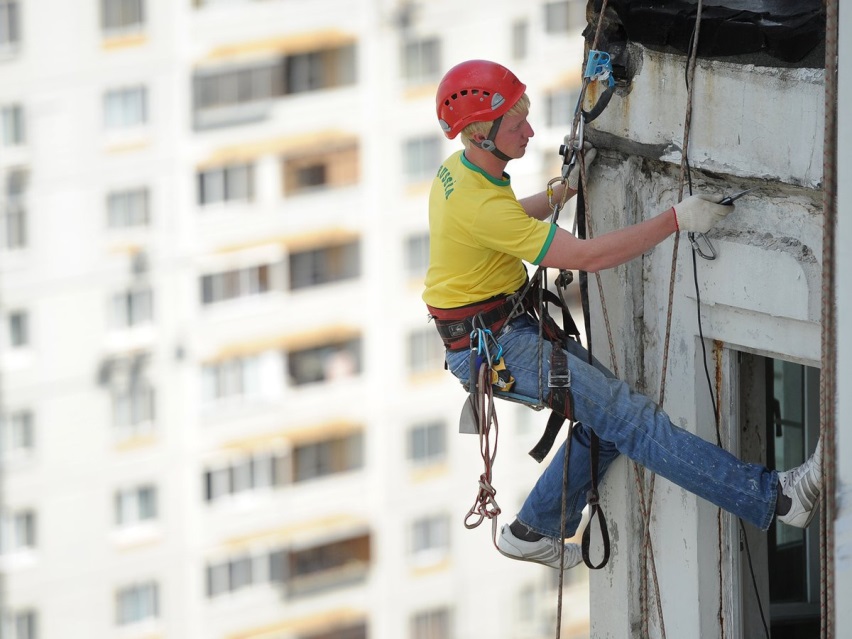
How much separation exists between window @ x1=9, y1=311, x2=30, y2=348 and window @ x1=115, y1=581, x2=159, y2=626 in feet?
20.3

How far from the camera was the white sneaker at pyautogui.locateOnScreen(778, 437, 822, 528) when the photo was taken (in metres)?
6.28

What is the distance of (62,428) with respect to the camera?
114 ft

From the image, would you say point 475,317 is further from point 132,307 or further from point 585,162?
point 132,307

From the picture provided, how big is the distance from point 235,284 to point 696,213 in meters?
30.5

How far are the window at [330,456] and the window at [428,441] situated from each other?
1242 mm

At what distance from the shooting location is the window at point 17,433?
112 feet

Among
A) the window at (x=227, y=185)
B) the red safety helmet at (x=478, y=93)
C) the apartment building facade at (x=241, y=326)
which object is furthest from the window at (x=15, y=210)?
the red safety helmet at (x=478, y=93)

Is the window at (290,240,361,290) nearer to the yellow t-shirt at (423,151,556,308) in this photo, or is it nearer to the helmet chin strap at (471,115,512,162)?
the yellow t-shirt at (423,151,556,308)

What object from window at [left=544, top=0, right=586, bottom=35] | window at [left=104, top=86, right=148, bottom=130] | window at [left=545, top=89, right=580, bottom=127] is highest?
window at [left=544, top=0, right=586, bottom=35]

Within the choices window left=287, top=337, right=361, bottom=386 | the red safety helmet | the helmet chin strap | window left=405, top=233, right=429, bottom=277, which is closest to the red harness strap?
the helmet chin strap

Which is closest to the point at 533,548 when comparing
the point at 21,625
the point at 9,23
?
the point at 9,23

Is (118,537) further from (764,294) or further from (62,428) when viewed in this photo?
(764,294)

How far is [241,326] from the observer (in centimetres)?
3559

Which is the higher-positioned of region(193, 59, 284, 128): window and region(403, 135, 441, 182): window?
region(193, 59, 284, 128): window
